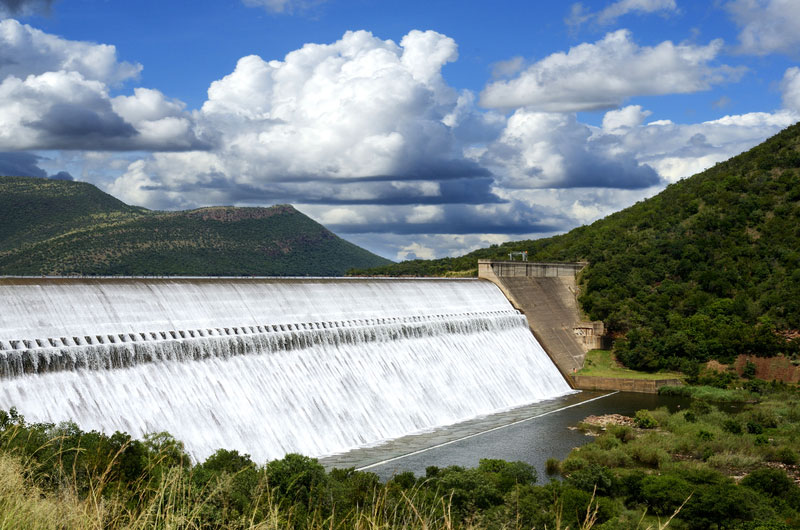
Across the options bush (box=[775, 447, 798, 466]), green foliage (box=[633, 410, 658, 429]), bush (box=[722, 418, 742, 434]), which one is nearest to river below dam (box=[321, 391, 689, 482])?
green foliage (box=[633, 410, 658, 429])

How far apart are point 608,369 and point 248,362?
127 feet

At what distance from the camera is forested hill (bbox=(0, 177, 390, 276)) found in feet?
315

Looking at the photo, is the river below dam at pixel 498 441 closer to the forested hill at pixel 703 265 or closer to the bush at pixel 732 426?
the bush at pixel 732 426

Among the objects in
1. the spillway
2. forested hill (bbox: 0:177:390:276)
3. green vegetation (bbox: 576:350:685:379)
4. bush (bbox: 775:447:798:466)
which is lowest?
bush (bbox: 775:447:798:466)

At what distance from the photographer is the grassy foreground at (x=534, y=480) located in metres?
16.2

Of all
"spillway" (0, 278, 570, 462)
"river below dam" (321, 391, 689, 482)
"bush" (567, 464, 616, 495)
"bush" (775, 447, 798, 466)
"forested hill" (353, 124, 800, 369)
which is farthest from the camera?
"forested hill" (353, 124, 800, 369)

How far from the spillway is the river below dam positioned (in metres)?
1.70

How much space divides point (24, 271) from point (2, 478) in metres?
87.9

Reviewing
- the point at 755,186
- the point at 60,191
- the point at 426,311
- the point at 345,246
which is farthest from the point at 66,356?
the point at 345,246

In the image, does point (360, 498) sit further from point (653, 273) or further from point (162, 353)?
point (653, 273)

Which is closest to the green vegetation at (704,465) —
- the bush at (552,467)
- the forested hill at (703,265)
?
the bush at (552,467)

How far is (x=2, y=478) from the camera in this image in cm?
741

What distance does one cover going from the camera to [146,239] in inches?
4250

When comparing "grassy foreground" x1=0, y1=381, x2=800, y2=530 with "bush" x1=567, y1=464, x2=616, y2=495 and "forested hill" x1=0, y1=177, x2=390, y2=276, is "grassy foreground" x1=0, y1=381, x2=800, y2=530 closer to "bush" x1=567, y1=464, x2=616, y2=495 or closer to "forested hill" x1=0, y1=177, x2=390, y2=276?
"bush" x1=567, y1=464, x2=616, y2=495
